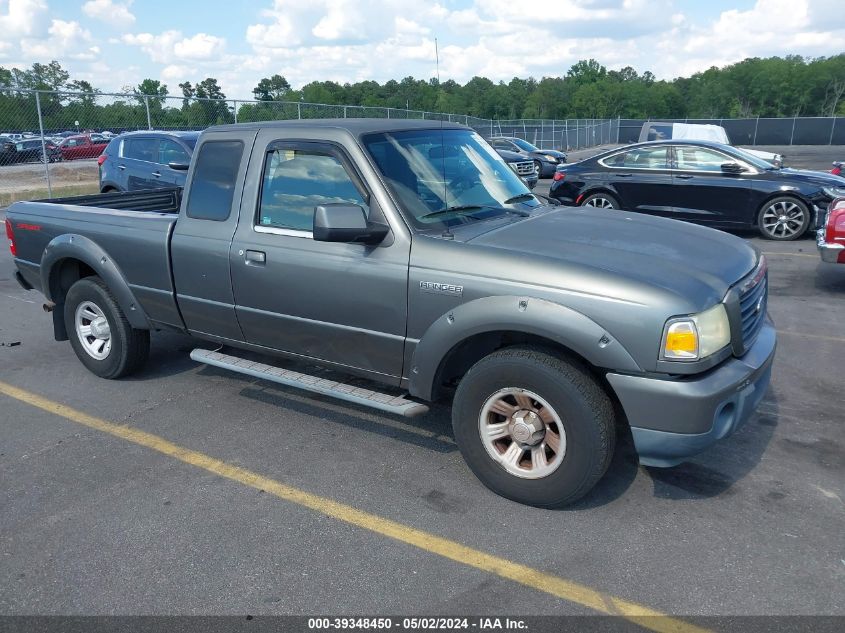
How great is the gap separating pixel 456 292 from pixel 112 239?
2.90 meters

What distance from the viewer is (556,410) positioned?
3.43 metres

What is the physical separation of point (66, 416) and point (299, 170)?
2442 millimetres

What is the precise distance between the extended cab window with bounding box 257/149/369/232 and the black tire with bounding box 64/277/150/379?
1.68 m

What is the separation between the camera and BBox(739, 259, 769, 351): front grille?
3.64 metres

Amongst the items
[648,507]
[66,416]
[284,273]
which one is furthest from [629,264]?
[66,416]

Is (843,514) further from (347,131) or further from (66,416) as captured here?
(66,416)

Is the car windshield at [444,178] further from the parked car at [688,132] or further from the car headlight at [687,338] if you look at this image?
the parked car at [688,132]

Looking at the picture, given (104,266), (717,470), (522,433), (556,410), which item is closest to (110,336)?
(104,266)

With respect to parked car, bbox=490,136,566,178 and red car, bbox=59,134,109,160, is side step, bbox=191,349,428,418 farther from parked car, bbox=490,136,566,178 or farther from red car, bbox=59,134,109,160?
parked car, bbox=490,136,566,178

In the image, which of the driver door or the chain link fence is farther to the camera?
the chain link fence

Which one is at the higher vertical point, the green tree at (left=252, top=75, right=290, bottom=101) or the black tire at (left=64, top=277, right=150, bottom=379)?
the green tree at (left=252, top=75, right=290, bottom=101)

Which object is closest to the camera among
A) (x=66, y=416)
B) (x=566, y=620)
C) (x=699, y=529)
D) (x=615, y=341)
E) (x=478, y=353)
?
(x=566, y=620)

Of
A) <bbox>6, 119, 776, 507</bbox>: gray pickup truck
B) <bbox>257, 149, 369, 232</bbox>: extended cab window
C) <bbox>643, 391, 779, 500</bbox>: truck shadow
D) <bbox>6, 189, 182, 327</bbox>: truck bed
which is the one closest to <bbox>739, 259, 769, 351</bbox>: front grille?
<bbox>6, 119, 776, 507</bbox>: gray pickup truck

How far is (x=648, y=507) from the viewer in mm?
3670
